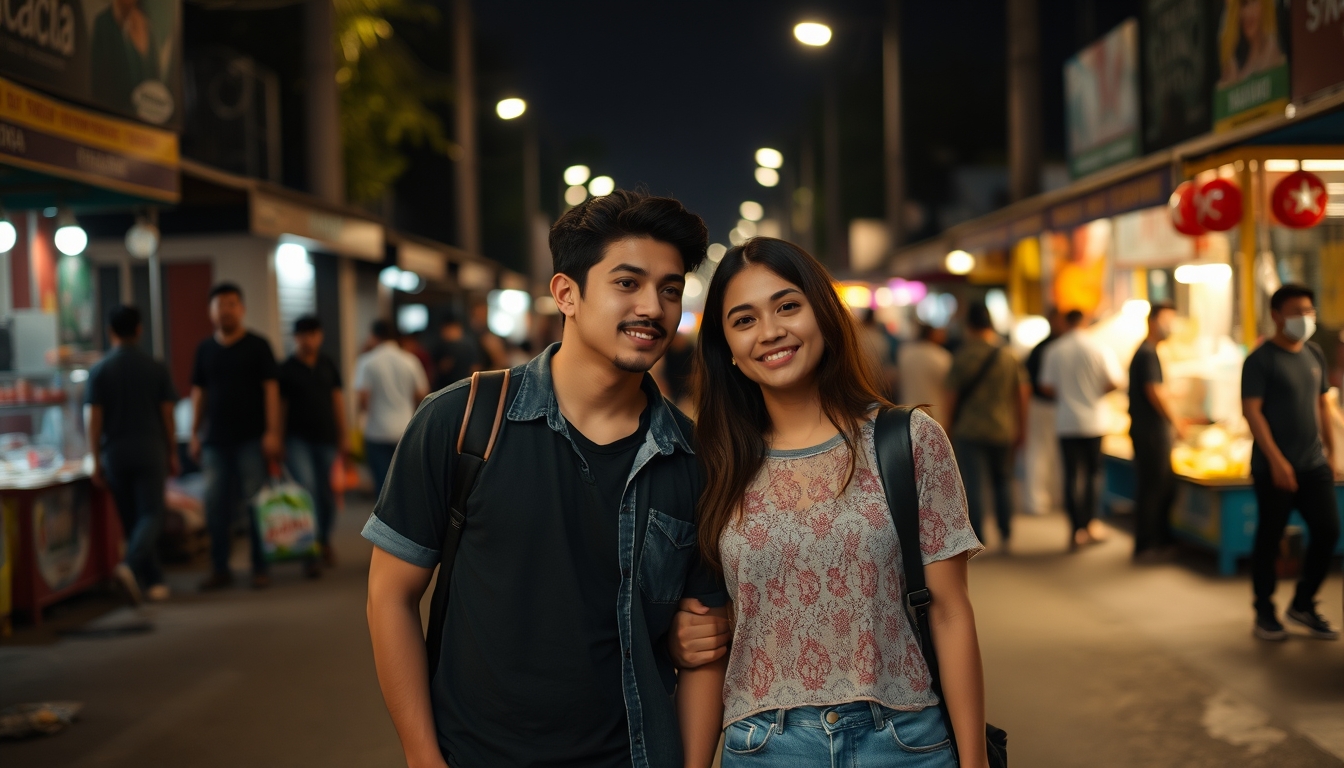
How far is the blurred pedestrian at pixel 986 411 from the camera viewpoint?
10188 mm

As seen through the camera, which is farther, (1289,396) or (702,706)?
(1289,396)

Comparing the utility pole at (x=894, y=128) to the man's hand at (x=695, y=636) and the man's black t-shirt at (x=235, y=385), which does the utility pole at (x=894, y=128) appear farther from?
the man's hand at (x=695, y=636)

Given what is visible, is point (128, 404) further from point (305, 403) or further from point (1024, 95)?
point (1024, 95)

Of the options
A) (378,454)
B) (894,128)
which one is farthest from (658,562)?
(894,128)

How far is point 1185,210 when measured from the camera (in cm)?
930

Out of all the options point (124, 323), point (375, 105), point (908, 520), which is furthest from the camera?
point (375, 105)

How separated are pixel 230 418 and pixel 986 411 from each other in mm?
6239

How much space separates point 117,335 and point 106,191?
1183 mm

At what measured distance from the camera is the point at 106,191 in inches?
358

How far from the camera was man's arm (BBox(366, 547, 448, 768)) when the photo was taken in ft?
8.23

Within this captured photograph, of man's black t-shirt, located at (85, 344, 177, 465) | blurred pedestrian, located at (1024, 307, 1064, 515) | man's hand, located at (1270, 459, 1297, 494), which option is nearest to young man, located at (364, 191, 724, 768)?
man's hand, located at (1270, 459, 1297, 494)

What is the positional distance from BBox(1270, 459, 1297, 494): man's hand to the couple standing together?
531 cm

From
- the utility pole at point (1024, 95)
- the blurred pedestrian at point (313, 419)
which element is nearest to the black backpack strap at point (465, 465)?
the blurred pedestrian at point (313, 419)

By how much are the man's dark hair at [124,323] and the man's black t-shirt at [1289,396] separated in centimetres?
770
